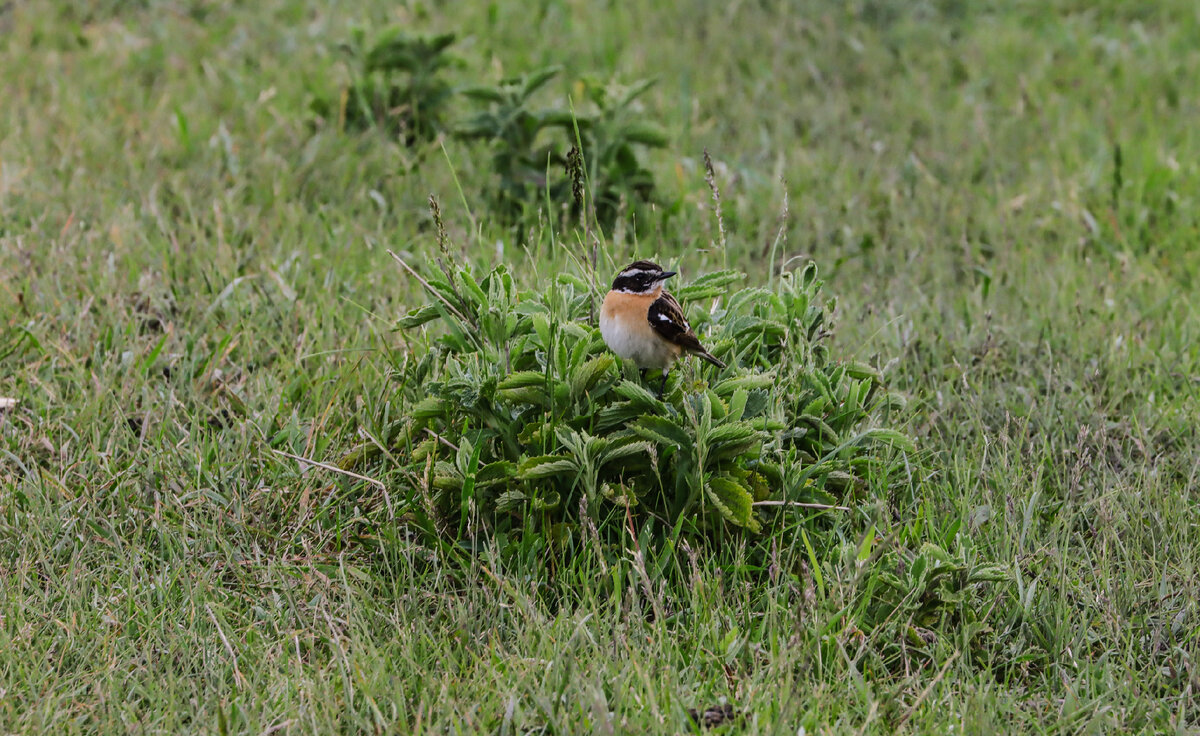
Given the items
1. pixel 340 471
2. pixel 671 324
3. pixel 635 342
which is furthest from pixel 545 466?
pixel 340 471

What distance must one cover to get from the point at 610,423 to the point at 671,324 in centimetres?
38

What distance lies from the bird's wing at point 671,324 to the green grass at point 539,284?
21 centimetres

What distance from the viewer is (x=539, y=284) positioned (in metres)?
4.67

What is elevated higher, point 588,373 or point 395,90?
point 395,90

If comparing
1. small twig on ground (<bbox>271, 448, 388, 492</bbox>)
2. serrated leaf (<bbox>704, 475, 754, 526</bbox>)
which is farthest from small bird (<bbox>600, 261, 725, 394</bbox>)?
small twig on ground (<bbox>271, 448, 388, 492</bbox>)

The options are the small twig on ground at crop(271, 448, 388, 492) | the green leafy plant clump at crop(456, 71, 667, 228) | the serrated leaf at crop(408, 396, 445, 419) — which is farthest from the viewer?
the green leafy plant clump at crop(456, 71, 667, 228)

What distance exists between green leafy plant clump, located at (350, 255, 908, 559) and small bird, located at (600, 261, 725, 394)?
10 cm

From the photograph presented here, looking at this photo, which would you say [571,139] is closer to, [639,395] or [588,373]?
[588,373]

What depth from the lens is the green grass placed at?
3439 mm

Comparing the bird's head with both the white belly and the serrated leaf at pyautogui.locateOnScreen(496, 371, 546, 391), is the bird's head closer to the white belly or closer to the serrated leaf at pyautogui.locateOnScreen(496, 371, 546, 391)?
the white belly

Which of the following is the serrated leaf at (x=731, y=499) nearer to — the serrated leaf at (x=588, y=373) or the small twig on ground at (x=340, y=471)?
the serrated leaf at (x=588, y=373)

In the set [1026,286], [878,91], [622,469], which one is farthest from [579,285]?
[878,91]

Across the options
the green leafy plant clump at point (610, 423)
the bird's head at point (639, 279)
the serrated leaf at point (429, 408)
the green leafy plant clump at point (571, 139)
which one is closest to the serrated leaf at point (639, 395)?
the green leafy plant clump at point (610, 423)

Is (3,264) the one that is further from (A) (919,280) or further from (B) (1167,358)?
(B) (1167,358)
